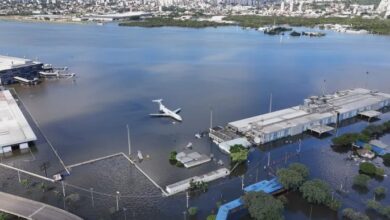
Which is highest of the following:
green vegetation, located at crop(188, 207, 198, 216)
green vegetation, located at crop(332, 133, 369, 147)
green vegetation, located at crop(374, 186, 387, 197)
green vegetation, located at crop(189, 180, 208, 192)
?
green vegetation, located at crop(332, 133, 369, 147)

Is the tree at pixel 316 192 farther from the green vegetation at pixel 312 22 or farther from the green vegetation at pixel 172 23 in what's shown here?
the green vegetation at pixel 172 23

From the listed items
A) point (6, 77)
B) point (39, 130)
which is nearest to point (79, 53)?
point (6, 77)

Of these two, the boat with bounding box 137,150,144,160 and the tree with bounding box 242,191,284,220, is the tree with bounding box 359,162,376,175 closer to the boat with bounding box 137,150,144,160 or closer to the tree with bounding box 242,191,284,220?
the tree with bounding box 242,191,284,220

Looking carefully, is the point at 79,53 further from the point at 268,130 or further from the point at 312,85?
the point at 268,130

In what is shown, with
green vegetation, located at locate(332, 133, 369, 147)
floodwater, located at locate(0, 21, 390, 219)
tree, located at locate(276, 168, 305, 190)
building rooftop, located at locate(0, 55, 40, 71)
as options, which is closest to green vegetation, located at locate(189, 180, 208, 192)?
floodwater, located at locate(0, 21, 390, 219)

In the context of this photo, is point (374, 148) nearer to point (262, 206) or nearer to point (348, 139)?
point (348, 139)

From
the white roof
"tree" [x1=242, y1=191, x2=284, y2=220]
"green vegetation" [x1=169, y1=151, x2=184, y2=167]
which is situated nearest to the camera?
"tree" [x1=242, y1=191, x2=284, y2=220]
